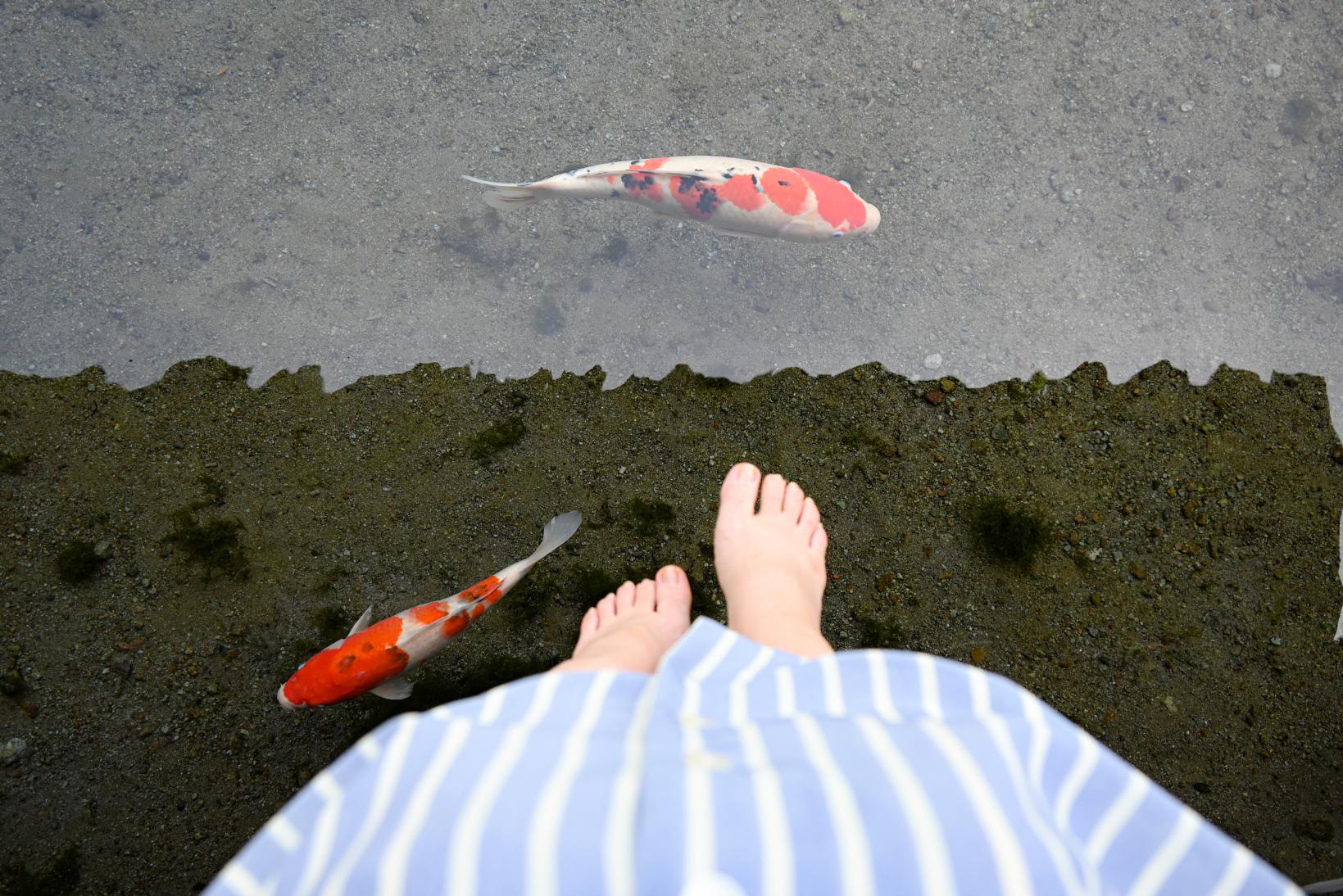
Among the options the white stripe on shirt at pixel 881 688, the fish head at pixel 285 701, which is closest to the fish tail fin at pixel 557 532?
the fish head at pixel 285 701

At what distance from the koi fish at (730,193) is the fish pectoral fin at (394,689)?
1.47 m

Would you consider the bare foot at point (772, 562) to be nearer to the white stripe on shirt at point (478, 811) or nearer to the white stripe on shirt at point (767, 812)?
the white stripe on shirt at point (767, 812)

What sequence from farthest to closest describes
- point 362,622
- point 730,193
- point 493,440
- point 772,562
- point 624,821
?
1. point 493,440
2. point 730,193
3. point 362,622
4. point 772,562
5. point 624,821

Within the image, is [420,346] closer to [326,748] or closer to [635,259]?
[635,259]

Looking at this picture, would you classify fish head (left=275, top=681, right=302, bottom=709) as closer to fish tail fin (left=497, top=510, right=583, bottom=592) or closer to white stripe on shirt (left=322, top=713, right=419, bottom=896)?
fish tail fin (left=497, top=510, right=583, bottom=592)

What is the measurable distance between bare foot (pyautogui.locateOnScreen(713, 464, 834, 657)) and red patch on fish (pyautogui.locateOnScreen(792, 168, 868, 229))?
2.77ft

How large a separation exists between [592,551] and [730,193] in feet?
3.82

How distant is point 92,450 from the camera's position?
241 cm

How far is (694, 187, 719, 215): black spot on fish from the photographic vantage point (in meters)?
2.32

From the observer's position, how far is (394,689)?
2.14m

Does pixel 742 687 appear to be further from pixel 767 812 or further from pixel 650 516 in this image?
pixel 650 516

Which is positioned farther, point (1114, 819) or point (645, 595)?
point (645, 595)

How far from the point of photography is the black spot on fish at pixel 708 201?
7.61 feet

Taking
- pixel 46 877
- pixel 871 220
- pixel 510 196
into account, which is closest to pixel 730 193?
pixel 871 220
